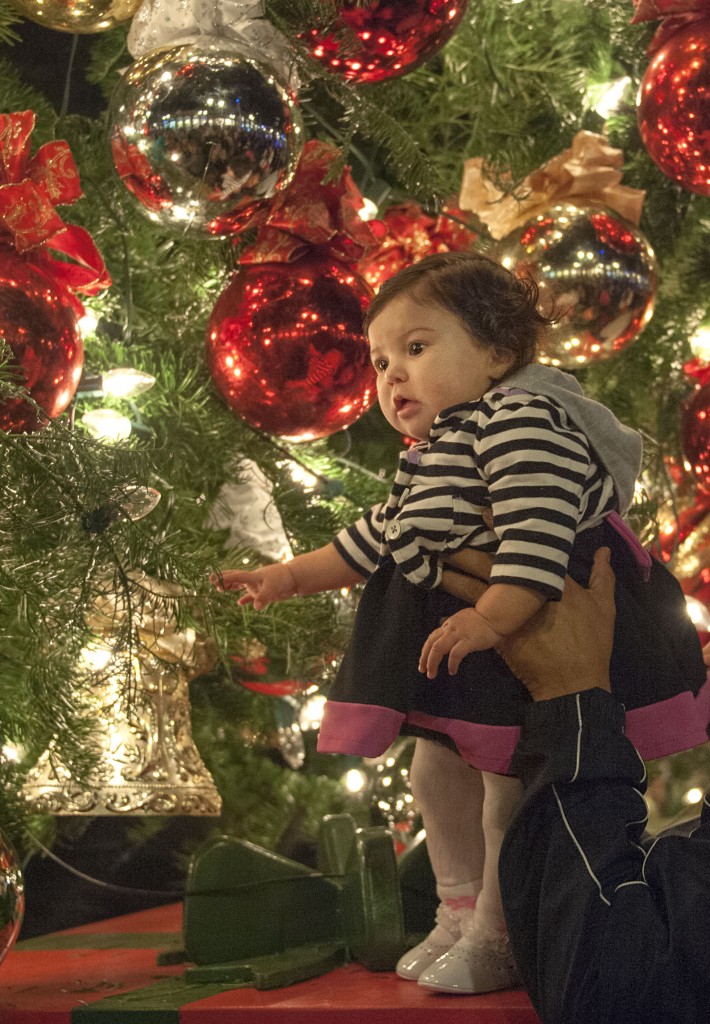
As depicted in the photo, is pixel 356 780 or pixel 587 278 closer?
pixel 587 278

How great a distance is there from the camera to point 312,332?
1.23 m

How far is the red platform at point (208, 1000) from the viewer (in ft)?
2.93

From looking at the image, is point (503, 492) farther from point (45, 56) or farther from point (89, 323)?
point (45, 56)

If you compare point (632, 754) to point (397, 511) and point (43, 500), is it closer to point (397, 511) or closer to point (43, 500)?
point (397, 511)

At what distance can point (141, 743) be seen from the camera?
1.27m

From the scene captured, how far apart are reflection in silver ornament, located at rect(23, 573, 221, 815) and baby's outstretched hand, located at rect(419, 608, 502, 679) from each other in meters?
0.38

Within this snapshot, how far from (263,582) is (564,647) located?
1.05 feet

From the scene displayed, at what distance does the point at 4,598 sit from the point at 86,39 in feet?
3.11

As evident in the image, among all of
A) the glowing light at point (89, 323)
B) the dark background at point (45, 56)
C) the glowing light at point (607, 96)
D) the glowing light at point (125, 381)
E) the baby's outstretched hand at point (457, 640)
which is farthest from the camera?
the glowing light at point (607, 96)

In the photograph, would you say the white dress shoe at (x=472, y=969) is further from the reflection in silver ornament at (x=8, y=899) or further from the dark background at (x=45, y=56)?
the dark background at (x=45, y=56)

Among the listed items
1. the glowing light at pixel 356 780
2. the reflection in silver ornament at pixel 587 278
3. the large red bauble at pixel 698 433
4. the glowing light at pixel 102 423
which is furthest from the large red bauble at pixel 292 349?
the glowing light at pixel 356 780

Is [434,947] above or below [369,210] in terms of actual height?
below

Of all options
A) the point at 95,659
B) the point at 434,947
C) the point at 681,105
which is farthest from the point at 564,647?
the point at 681,105

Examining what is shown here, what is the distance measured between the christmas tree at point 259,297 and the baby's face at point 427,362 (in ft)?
0.58
